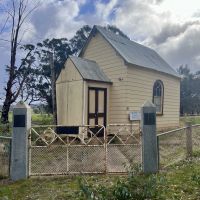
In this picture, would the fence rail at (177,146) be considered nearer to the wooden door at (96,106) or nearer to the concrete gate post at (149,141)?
the concrete gate post at (149,141)

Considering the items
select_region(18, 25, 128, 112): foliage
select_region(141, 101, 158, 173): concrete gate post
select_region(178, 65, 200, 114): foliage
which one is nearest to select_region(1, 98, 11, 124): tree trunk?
select_region(18, 25, 128, 112): foliage

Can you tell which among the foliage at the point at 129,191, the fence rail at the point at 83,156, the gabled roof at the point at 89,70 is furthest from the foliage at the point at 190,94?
the foliage at the point at 129,191

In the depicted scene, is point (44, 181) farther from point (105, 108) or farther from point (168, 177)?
point (105, 108)

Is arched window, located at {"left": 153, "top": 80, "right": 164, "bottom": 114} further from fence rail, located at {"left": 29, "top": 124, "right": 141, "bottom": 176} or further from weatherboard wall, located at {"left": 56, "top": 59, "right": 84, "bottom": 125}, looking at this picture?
fence rail, located at {"left": 29, "top": 124, "right": 141, "bottom": 176}

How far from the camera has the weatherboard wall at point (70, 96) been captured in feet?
48.8

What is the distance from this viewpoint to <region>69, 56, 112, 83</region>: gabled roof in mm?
15111

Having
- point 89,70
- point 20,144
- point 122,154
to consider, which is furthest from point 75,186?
point 89,70

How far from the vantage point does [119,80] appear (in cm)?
1614

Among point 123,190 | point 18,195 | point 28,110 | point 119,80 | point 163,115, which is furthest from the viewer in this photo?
point 163,115

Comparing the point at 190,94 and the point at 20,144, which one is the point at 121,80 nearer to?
the point at 20,144

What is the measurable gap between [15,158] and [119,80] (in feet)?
30.7

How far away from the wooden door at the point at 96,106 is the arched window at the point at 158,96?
175 inches

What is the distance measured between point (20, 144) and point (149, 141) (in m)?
3.78

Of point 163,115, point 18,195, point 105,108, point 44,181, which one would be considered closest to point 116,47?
point 105,108
